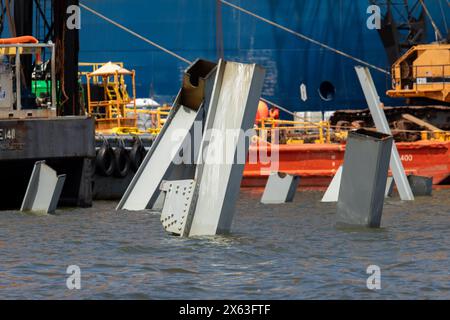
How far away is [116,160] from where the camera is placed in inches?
1266

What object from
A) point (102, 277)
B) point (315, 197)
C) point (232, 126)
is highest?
point (232, 126)

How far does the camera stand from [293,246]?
18750 mm

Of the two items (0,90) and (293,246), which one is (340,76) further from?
(293,246)

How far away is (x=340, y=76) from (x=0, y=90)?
72.9ft

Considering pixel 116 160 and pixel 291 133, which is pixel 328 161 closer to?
pixel 291 133

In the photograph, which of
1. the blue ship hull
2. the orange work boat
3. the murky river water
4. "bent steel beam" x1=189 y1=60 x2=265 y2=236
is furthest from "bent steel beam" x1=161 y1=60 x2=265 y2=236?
the blue ship hull

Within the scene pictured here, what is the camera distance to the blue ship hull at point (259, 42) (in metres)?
48.1

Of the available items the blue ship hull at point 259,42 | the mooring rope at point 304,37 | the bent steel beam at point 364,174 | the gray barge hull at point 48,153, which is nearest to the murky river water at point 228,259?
the bent steel beam at point 364,174

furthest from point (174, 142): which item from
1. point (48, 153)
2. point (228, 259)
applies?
point (48, 153)

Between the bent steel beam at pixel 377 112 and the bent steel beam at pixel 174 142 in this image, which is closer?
the bent steel beam at pixel 174 142

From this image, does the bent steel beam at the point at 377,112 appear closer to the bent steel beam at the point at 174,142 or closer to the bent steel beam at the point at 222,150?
the bent steel beam at the point at 174,142

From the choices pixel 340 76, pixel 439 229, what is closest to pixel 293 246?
pixel 439 229

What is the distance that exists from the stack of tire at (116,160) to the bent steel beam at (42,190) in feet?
19.3

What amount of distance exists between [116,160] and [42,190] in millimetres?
6823
